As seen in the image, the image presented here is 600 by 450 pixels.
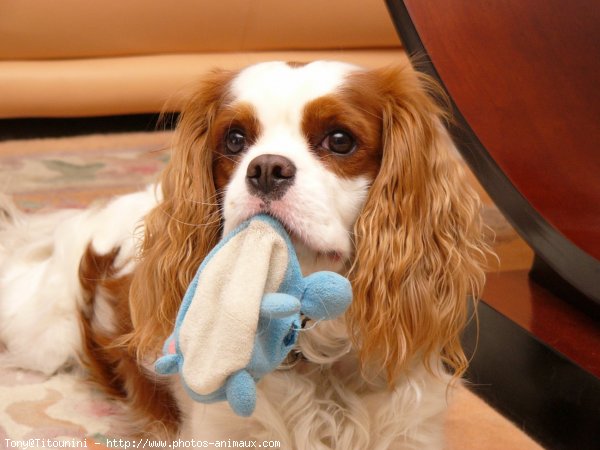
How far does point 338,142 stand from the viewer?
1337mm

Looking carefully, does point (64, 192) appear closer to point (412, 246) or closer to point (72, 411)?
point (72, 411)

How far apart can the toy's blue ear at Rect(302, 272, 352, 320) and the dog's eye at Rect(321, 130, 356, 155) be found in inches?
10.1

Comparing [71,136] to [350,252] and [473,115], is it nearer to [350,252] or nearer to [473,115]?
[473,115]

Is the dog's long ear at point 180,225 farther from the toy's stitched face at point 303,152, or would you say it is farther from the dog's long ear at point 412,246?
the dog's long ear at point 412,246

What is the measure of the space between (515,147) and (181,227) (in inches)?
29.5

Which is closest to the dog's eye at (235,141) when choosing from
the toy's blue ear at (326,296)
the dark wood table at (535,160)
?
the toy's blue ear at (326,296)

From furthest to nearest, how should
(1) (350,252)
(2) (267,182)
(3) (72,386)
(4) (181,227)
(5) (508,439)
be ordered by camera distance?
(3) (72,386) → (5) (508,439) → (4) (181,227) → (1) (350,252) → (2) (267,182)

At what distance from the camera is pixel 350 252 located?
1346 millimetres

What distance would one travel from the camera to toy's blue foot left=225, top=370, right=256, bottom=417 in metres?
1.08

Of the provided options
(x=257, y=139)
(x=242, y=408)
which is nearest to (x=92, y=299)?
(x=257, y=139)

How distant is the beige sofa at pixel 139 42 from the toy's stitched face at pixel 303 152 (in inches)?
66.3

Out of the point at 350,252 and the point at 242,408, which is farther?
the point at 350,252

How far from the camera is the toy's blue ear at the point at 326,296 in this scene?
3.69 feet

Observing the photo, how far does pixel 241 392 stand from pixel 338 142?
0.44 m
